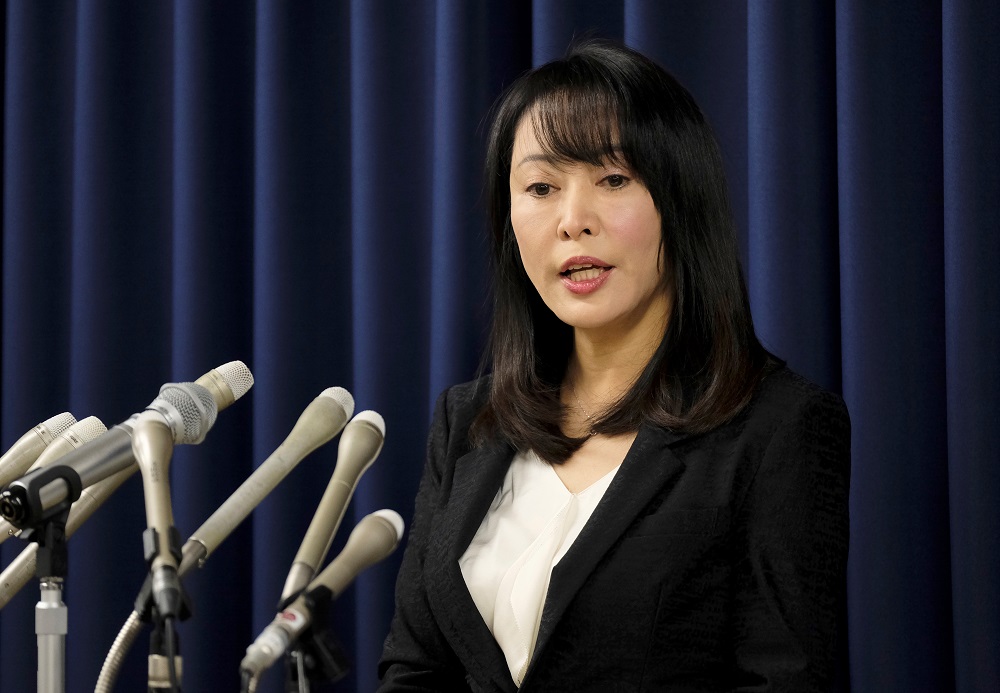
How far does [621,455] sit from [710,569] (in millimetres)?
204

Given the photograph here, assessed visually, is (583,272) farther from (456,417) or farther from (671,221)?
(456,417)

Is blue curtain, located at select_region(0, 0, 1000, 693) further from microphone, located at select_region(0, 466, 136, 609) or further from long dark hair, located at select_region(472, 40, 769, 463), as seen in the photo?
microphone, located at select_region(0, 466, 136, 609)

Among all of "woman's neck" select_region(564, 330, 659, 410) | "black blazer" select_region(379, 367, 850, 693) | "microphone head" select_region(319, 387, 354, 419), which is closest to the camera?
"microphone head" select_region(319, 387, 354, 419)

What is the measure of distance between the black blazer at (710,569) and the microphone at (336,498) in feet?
1.58

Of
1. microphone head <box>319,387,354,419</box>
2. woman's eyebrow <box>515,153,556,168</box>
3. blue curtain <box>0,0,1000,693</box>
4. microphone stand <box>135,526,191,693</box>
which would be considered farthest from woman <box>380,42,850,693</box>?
microphone stand <box>135,526,191,693</box>

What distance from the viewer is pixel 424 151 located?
2.06 meters

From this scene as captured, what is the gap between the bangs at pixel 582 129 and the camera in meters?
1.44

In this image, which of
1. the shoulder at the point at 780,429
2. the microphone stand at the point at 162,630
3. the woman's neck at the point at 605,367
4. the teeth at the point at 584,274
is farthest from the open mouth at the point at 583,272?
the microphone stand at the point at 162,630

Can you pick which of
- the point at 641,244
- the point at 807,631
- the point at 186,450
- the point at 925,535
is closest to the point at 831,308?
the point at 925,535

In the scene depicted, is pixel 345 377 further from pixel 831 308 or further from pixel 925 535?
pixel 925 535

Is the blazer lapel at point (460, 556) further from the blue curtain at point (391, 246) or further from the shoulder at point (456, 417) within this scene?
the blue curtain at point (391, 246)

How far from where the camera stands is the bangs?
144 centimetres

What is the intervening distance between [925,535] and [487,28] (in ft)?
3.67

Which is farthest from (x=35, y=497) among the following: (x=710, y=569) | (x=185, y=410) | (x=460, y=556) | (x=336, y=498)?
(x=710, y=569)
